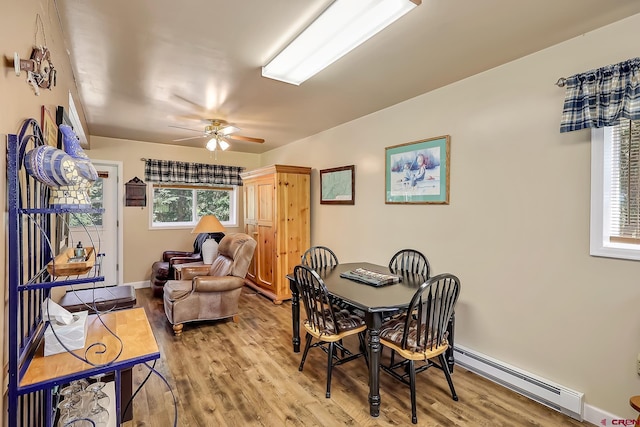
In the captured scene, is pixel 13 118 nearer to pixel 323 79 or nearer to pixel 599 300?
pixel 323 79

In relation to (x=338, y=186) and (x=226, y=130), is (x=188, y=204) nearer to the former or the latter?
(x=226, y=130)

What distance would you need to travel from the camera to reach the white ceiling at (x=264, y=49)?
1814 millimetres

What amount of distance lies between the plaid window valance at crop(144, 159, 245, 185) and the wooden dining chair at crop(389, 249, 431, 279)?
3832 mm

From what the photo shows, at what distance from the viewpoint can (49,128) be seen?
1.63m

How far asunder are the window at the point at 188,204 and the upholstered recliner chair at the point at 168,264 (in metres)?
0.69

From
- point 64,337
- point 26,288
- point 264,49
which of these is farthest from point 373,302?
point 264,49

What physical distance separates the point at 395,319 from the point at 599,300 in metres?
1.31

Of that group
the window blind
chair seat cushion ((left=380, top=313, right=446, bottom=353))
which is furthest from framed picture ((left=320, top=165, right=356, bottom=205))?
the window blind

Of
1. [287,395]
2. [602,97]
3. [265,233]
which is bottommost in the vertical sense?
[287,395]

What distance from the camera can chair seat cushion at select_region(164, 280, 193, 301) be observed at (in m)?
3.49

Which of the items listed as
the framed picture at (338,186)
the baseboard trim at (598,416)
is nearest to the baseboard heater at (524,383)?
the baseboard trim at (598,416)

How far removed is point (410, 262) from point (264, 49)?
2318 millimetres

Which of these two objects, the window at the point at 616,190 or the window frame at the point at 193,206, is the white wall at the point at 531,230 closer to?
the window at the point at 616,190

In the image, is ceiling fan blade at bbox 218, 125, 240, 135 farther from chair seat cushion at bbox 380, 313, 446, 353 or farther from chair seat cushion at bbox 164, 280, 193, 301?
chair seat cushion at bbox 380, 313, 446, 353
